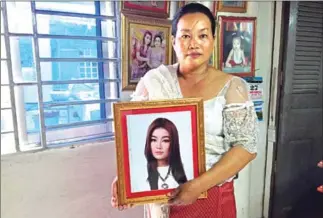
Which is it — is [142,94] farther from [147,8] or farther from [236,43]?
[236,43]

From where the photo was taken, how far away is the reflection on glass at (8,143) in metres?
1.01

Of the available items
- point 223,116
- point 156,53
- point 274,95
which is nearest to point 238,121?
point 223,116

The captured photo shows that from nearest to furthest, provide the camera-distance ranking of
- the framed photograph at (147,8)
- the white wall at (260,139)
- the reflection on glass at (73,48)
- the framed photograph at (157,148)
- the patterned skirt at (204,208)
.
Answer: the framed photograph at (157,148), the patterned skirt at (204,208), the reflection on glass at (73,48), the framed photograph at (147,8), the white wall at (260,139)

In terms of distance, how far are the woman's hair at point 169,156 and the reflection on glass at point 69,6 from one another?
0.61m

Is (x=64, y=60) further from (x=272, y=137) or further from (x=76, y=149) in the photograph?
(x=272, y=137)

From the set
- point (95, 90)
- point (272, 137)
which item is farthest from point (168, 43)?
point (272, 137)

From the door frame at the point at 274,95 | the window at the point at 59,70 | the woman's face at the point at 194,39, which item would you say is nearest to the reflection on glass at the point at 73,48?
the window at the point at 59,70

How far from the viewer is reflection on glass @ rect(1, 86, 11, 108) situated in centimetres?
99

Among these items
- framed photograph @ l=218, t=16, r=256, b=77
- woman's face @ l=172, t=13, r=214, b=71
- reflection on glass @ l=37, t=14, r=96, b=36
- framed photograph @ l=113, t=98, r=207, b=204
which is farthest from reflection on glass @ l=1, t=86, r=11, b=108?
framed photograph @ l=218, t=16, r=256, b=77

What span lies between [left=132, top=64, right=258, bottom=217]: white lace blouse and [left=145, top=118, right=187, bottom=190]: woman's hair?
90 millimetres

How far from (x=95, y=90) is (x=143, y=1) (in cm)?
41

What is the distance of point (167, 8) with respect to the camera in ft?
4.13

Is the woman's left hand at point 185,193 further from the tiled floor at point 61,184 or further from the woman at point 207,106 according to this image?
the tiled floor at point 61,184

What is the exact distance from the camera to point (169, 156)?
772mm
